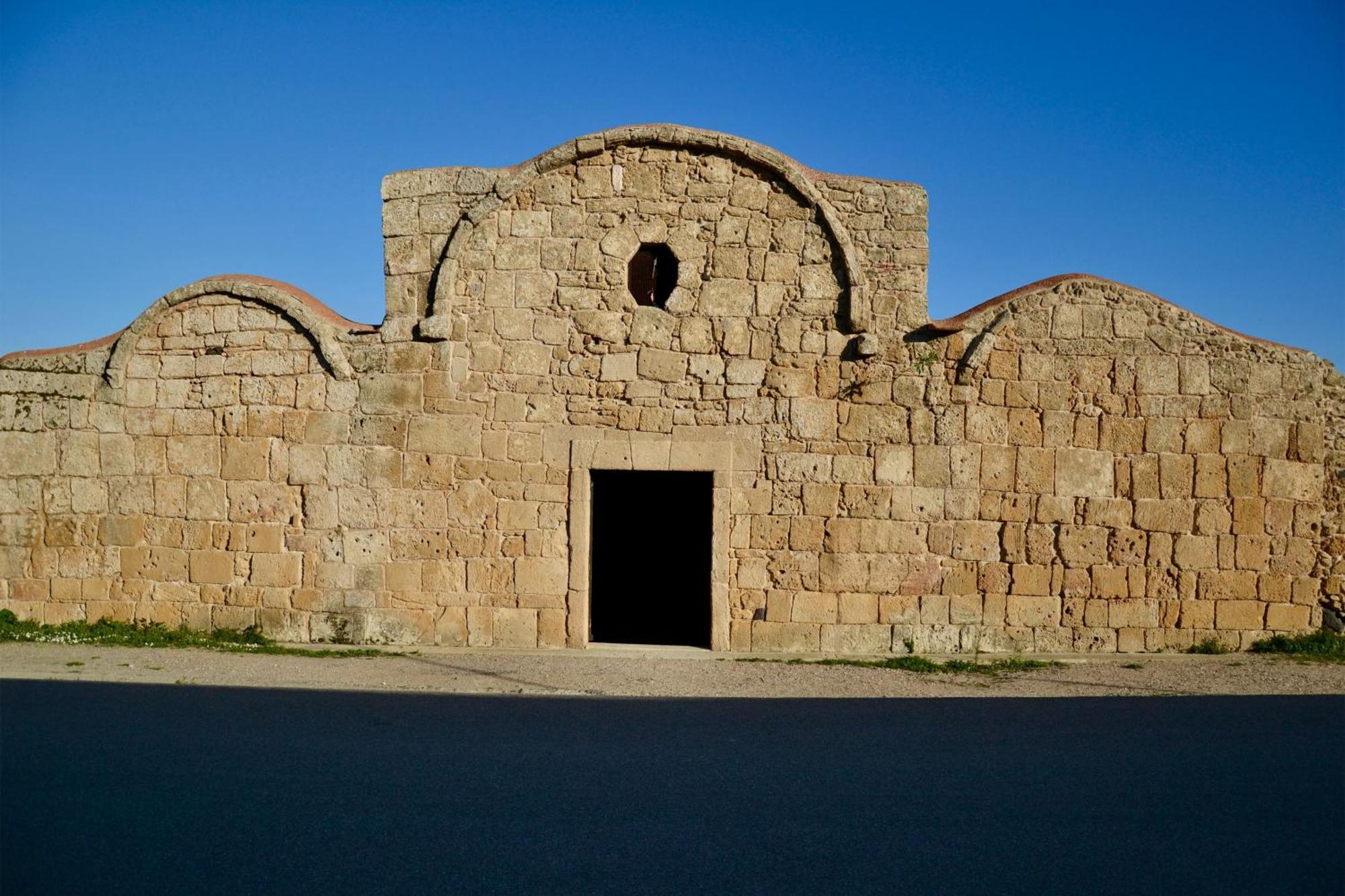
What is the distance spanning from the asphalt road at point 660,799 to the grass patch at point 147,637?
2.56 meters

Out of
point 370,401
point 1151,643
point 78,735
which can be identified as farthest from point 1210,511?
point 78,735

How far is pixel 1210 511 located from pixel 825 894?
806 cm

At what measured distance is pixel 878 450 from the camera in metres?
9.93

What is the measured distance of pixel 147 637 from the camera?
9.85 meters

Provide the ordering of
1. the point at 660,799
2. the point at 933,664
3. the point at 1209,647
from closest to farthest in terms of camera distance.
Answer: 1. the point at 660,799
2. the point at 933,664
3. the point at 1209,647

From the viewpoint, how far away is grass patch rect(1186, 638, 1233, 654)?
9812mm

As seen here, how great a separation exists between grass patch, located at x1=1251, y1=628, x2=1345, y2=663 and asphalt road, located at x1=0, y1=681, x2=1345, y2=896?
10.5 feet

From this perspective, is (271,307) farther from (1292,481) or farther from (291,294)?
(1292,481)

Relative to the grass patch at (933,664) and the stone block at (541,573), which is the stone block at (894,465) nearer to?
the grass patch at (933,664)

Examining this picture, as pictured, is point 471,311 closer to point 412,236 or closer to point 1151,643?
point 412,236

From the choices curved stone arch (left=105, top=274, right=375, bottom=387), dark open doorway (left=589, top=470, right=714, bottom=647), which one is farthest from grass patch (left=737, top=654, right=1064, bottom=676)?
curved stone arch (left=105, top=274, right=375, bottom=387)

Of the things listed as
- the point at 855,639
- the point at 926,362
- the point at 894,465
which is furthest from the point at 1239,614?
the point at 926,362

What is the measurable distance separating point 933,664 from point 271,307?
24.4ft

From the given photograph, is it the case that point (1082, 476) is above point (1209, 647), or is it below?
above
